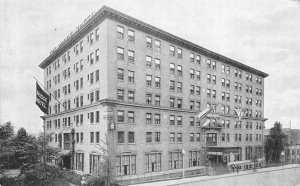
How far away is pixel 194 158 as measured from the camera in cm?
4200

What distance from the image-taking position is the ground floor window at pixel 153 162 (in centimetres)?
3525

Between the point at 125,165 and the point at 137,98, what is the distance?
8270 millimetres

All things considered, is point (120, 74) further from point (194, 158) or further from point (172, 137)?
point (194, 158)

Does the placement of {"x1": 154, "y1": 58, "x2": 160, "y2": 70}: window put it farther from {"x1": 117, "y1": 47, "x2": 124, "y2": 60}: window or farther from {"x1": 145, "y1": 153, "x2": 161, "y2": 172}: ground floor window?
{"x1": 145, "y1": 153, "x2": 161, "y2": 172}: ground floor window

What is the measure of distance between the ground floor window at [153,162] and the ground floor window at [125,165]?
2.18 meters

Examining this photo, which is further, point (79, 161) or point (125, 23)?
point (79, 161)

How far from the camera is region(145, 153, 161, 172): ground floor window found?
35250 mm

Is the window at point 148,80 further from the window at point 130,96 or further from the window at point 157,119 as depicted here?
the window at point 157,119

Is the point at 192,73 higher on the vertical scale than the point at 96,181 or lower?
higher

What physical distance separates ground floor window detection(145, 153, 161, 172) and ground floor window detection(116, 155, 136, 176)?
7.15 feet

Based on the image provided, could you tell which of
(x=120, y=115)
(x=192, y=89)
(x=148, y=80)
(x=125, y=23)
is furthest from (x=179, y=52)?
(x=120, y=115)

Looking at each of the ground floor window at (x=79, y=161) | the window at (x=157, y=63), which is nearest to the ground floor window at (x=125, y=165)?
the ground floor window at (x=79, y=161)

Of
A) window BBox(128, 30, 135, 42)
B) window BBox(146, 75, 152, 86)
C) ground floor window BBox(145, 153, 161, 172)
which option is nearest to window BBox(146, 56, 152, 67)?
window BBox(146, 75, 152, 86)

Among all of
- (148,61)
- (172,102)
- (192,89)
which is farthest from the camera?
(192,89)
